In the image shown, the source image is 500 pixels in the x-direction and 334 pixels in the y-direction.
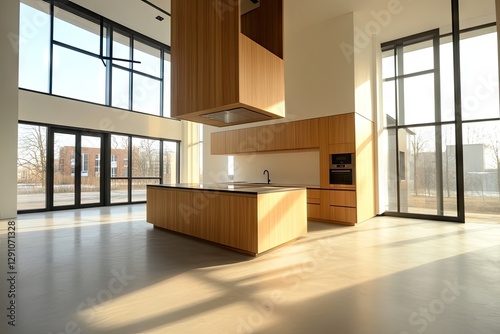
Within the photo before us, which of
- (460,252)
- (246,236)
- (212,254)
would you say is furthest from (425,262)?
(212,254)

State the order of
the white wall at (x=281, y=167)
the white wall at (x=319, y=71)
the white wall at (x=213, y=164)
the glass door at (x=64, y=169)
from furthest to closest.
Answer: the white wall at (x=213, y=164) → the glass door at (x=64, y=169) → the white wall at (x=281, y=167) → the white wall at (x=319, y=71)

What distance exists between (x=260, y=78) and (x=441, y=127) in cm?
466

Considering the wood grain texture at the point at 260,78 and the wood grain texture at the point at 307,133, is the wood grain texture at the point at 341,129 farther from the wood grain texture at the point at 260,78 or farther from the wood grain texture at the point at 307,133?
the wood grain texture at the point at 260,78

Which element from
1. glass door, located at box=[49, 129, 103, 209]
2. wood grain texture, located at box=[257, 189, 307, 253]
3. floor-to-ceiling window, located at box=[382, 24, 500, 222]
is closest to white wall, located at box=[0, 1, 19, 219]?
glass door, located at box=[49, 129, 103, 209]

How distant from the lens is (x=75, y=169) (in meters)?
7.22

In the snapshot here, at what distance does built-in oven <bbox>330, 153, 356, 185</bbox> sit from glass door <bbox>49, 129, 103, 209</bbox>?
674 centimetres

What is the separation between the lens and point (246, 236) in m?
3.32

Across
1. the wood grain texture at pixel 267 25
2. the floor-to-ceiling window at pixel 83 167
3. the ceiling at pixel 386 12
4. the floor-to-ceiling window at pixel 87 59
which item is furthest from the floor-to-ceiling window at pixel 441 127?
the floor-to-ceiling window at pixel 83 167

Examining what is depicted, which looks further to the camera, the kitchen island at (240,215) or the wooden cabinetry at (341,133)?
the wooden cabinetry at (341,133)

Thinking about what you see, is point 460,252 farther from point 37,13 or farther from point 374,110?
point 37,13

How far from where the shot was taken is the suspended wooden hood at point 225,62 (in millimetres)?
3166

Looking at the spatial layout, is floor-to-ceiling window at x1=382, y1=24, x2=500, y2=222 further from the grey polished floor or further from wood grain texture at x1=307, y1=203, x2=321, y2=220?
wood grain texture at x1=307, y1=203, x2=321, y2=220

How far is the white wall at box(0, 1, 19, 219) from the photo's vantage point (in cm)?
560

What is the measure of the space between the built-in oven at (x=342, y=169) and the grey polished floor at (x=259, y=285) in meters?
1.36
